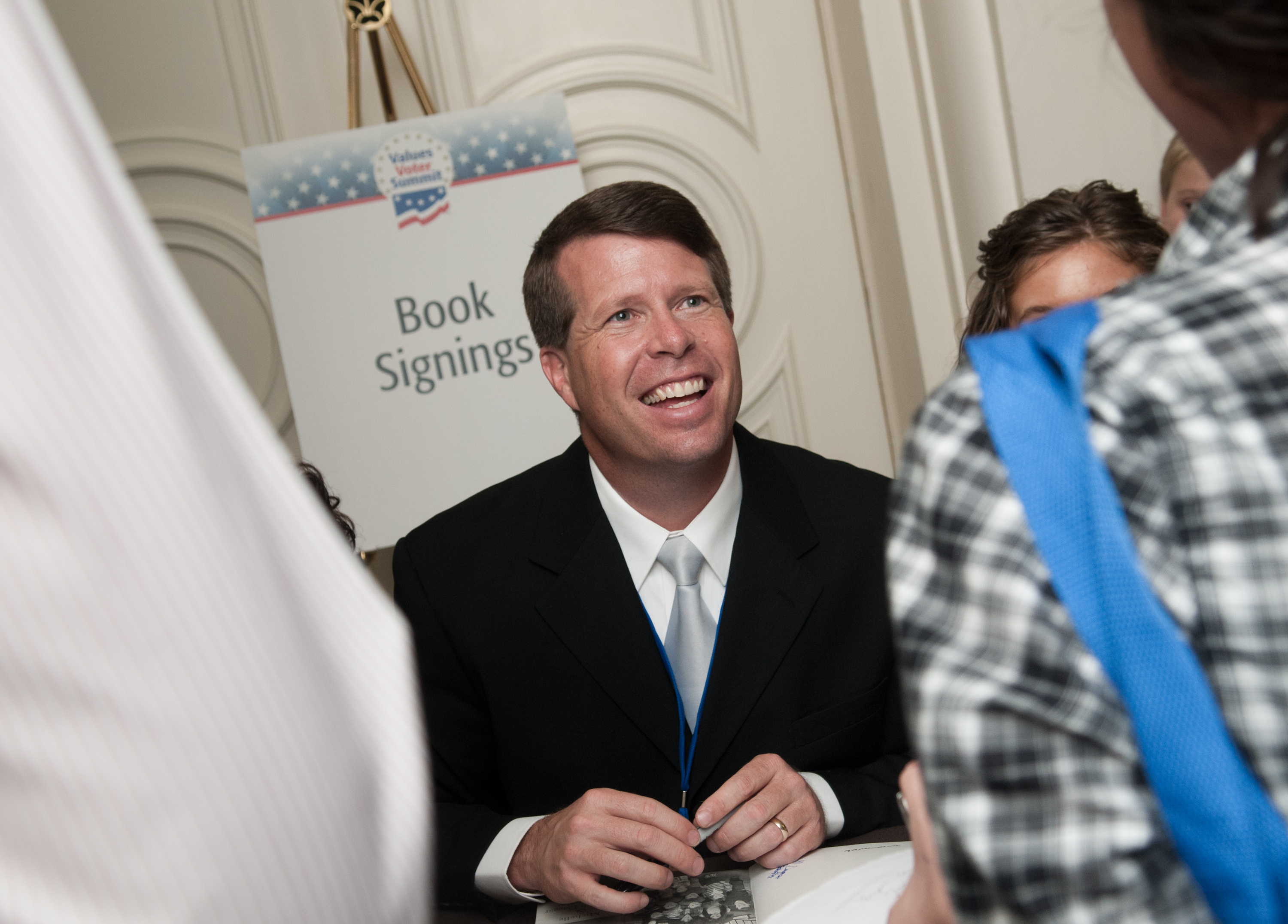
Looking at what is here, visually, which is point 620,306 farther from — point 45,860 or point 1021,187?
point 45,860

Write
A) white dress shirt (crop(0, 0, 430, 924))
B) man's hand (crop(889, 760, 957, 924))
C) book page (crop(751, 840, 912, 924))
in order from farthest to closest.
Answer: book page (crop(751, 840, 912, 924)) < man's hand (crop(889, 760, 957, 924)) < white dress shirt (crop(0, 0, 430, 924))

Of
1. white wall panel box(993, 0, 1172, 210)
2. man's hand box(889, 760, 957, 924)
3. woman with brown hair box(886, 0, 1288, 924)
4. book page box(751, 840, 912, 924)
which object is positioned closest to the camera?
woman with brown hair box(886, 0, 1288, 924)

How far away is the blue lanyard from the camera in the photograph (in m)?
1.61

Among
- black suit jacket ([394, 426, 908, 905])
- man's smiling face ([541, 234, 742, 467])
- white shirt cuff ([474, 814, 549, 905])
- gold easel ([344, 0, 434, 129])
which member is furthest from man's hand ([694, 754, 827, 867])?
gold easel ([344, 0, 434, 129])

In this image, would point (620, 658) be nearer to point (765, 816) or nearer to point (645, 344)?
point (765, 816)

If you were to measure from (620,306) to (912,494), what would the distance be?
1.46 metres

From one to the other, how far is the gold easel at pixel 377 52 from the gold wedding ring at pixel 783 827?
2.24 metres

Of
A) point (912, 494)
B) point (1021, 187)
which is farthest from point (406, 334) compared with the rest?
point (912, 494)

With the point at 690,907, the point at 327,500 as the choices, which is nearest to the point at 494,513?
the point at 327,500

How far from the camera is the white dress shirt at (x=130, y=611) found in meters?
0.33

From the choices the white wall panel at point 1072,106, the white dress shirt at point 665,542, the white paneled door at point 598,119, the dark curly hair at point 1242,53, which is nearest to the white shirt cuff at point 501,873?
the white dress shirt at point 665,542

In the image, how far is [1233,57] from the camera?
1.75ft

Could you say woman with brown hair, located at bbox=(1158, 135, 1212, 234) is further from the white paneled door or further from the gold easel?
the gold easel

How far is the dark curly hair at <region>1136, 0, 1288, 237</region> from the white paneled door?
2887 millimetres
